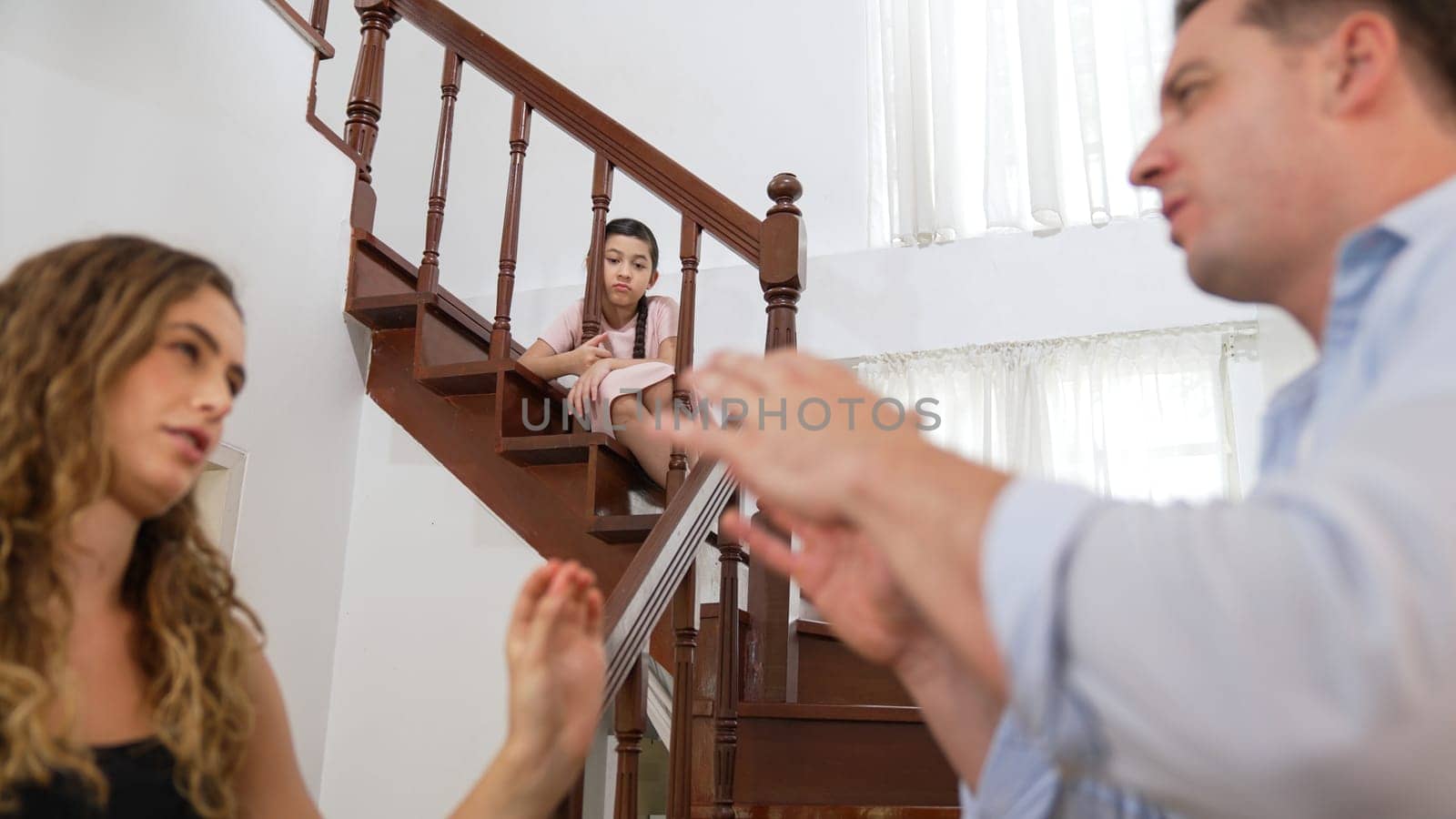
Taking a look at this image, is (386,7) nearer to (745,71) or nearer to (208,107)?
(208,107)

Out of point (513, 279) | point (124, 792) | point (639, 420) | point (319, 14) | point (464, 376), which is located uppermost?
point (319, 14)

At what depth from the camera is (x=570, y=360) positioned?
3.01 metres

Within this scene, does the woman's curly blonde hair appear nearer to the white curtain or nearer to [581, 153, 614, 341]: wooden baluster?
[581, 153, 614, 341]: wooden baluster

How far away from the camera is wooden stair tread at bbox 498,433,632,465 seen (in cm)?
281

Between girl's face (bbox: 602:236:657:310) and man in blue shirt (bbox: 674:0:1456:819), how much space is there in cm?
257

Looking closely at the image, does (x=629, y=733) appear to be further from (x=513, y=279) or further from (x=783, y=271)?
(x=513, y=279)

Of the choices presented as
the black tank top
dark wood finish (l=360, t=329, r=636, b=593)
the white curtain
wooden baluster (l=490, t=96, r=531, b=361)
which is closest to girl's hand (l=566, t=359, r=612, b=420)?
dark wood finish (l=360, t=329, r=636, b=593)

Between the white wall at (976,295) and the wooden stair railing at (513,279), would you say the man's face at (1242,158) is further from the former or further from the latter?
the white wall at (976,295)

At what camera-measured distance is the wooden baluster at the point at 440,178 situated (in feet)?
10.4

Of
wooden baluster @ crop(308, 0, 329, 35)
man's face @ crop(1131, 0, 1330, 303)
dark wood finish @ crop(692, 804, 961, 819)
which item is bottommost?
dark wood finish @ crop(692, 804, 961, 819)

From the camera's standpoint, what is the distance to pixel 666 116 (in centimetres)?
472

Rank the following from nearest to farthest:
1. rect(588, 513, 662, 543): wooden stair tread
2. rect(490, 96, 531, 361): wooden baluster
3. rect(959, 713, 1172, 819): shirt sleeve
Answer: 1. rect(959, 713, 1172, 819): shirt sleeve
2. rect(588, 513, 662, 543): wooden stair tread
3. rect(490, 96, 531, 361): wooden baluster

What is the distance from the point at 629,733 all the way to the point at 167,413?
0.96 metres

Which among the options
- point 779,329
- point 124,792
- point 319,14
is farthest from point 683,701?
point 319,14
